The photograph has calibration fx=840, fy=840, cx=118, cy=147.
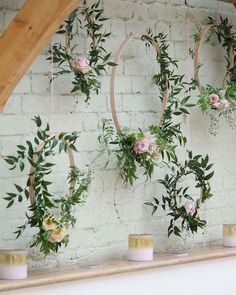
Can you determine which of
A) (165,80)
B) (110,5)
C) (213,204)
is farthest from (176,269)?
(110,5)

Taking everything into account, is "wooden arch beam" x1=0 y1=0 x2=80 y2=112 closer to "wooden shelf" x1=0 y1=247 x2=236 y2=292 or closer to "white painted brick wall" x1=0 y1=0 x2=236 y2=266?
"white painted brick wall" x1=0 y1=0 x2=236 y2=266

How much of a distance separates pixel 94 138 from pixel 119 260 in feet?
2.01

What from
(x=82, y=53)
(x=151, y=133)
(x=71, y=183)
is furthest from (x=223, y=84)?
(x=71, y=183)

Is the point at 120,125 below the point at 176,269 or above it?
above

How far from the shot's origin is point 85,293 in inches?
148

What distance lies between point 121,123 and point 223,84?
829 mm

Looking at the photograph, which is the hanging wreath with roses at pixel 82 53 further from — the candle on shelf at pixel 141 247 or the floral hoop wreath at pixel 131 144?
the candle on shelf at pixel 141 247

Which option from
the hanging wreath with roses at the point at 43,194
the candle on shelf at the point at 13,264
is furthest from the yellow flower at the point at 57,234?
the candle on shelf at the point at 13,264

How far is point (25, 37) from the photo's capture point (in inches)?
129

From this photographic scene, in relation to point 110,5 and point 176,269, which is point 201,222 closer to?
point 176,269

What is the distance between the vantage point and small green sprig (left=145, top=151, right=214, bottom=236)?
14.2 feet

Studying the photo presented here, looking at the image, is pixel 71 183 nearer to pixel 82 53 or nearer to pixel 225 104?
pixel 82 53

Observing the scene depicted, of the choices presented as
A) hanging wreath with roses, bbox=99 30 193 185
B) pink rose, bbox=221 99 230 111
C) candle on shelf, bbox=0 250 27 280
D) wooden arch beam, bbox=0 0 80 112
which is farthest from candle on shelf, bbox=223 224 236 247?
wooden arch beam, bbox=0 0 80 112

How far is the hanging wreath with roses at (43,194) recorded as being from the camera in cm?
362
